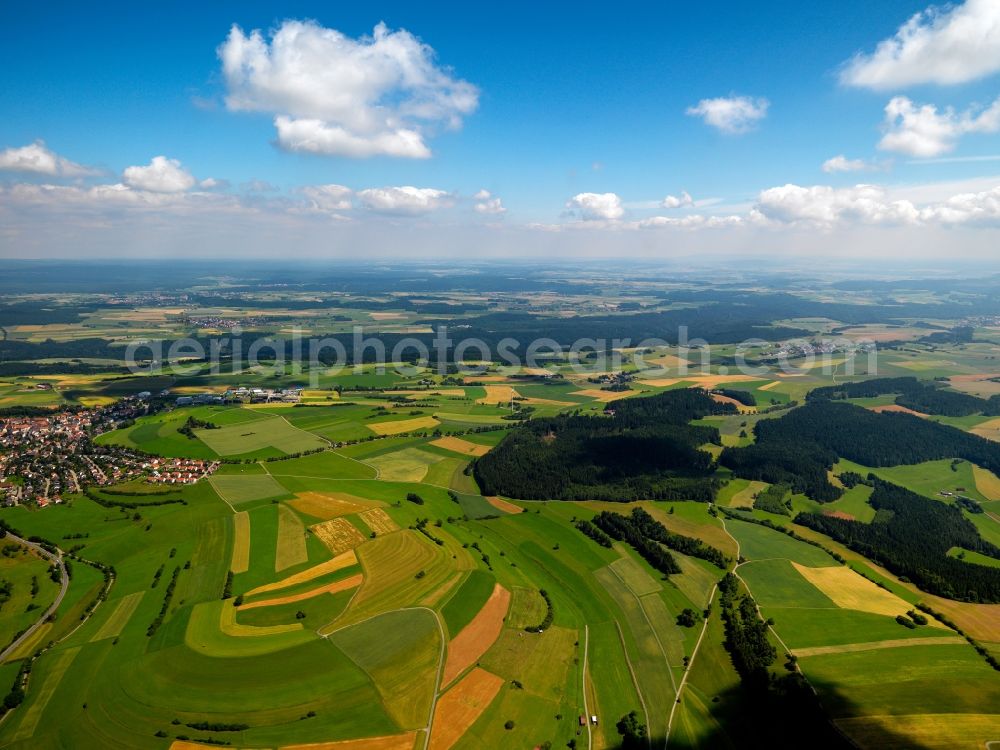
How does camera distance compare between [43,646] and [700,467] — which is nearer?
[43,646]

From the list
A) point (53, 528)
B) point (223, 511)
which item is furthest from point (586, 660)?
point (53, 528)

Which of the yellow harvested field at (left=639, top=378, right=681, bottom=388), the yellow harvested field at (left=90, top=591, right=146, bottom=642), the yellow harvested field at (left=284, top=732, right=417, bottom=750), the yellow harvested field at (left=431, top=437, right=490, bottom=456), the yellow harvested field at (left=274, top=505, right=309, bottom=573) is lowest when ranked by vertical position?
the yellow harvested field at (left=284, top=732, right=417, bottom=750)

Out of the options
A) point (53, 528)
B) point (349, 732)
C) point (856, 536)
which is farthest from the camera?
point (856, 536)

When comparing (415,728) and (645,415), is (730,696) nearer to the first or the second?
(415,728)

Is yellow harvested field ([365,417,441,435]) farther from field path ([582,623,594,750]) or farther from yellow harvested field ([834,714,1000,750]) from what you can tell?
yellow harvested field ([834,714,1000,750])

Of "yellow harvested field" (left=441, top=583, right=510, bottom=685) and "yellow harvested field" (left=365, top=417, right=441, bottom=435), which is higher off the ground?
"yellow harvested field" (left=365, top=417, right=441, bottom=435)

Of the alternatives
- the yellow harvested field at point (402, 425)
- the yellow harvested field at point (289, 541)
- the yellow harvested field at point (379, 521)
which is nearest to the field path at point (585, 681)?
the yellow harvested field at point (379, 521)

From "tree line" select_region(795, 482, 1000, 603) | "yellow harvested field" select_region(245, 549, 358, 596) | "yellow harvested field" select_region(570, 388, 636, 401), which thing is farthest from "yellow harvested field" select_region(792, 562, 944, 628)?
"yellow harvested field" select_region(570, 388, 636, 401)

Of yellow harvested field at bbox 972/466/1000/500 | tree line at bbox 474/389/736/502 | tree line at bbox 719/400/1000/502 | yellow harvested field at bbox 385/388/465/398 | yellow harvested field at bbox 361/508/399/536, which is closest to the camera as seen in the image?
yellow harvested field at bbox 361/508/399/536
